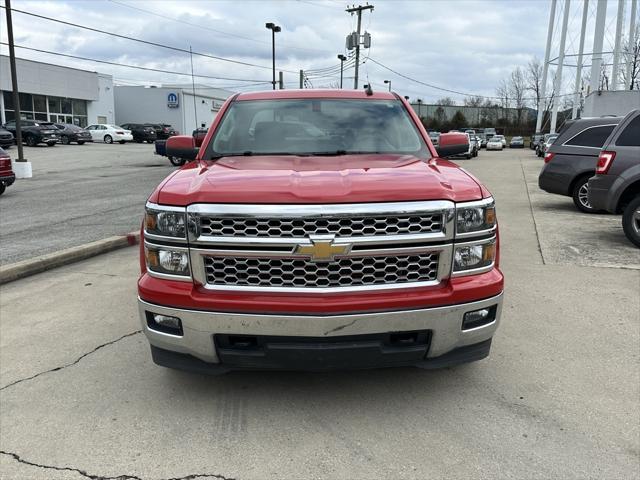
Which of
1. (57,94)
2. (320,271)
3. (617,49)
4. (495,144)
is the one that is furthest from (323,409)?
(495,144)

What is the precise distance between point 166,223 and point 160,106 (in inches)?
2346

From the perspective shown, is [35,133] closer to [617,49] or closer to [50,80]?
[50,80]

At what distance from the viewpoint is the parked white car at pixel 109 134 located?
4238 centimetres

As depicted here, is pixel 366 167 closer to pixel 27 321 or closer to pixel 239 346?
pixel 239 346

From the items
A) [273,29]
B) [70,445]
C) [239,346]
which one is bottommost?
[70,445]

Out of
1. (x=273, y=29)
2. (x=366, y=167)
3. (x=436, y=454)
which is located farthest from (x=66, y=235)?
(x=273, y=29)

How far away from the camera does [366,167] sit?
129 inches

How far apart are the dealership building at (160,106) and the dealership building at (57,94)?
17.8 feet

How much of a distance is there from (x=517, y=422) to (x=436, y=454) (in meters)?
0.61

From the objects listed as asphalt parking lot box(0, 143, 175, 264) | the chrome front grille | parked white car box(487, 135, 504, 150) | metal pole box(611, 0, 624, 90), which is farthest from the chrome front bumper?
parked white car box(487, 135, 504, 150)

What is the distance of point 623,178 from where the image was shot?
294 inches

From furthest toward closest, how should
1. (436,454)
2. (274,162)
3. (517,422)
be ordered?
(274,162) → (517,422) → (436,454)

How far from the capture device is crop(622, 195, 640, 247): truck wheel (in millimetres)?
7320

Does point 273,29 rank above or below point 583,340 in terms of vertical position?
above
